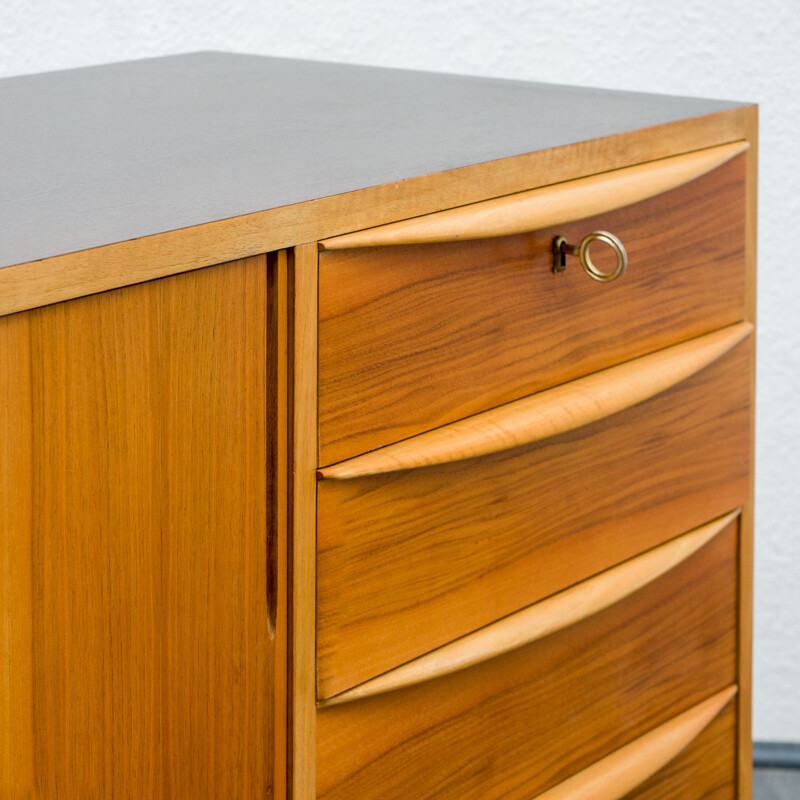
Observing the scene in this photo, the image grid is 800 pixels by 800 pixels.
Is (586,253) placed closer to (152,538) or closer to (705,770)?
(152,538)

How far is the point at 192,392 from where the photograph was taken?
19.9 inches

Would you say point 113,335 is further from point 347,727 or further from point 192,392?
point 347,727

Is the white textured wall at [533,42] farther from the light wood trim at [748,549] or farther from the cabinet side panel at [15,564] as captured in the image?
the cabinet side panel at [15,564]

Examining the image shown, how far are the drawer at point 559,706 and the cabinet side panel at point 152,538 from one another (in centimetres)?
7

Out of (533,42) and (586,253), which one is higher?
(533,42)

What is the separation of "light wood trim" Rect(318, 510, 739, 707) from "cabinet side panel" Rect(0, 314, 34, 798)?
0.52 feet

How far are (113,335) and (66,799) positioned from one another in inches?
7.3

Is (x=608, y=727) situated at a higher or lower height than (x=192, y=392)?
lower

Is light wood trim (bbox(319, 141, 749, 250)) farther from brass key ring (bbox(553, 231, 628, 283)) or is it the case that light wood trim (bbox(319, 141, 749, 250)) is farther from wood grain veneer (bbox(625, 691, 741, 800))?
wood grain veneer (bbox(625, 691, 741, 800))

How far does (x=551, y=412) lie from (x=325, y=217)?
0.19 m

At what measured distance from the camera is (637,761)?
0.77 metres

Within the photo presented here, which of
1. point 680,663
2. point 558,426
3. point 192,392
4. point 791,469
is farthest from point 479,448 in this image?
point 791,469

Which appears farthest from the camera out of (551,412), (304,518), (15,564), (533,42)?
(533,42)

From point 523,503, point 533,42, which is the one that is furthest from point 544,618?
point 533,42
